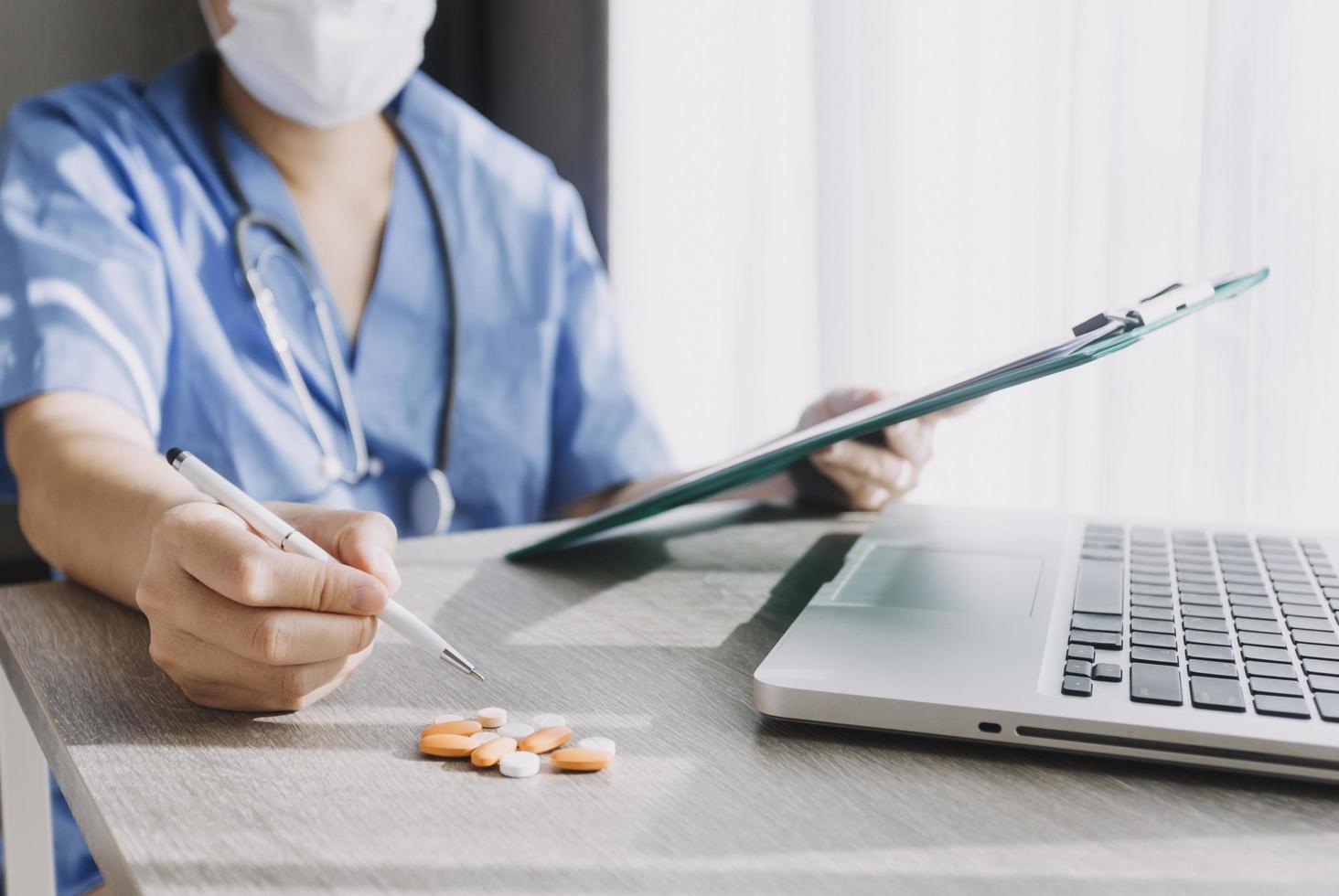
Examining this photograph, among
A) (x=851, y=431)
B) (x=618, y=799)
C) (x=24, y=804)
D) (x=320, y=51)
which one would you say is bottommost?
(x=24, y=804)

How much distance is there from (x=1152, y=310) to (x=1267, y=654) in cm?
18

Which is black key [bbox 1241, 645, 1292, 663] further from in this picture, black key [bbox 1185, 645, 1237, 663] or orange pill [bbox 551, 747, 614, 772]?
orange pill [bbox 551, 747, 614, 772]

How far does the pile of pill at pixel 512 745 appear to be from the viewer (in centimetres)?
41

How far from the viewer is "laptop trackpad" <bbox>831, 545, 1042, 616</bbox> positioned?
0.54m

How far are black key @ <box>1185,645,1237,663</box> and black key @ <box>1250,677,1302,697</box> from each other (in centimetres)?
2

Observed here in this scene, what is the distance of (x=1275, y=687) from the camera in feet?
1.36

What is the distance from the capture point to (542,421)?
3.83ft

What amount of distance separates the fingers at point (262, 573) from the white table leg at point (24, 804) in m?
0.26

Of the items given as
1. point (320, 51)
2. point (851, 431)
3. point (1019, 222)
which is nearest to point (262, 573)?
point (851, 431)

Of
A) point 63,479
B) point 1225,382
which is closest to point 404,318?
point 63,479

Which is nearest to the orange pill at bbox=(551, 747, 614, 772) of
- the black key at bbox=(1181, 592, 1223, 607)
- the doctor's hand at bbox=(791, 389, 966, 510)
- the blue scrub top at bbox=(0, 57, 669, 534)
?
the black key at bbox=(1181, 592, 1223, 607)

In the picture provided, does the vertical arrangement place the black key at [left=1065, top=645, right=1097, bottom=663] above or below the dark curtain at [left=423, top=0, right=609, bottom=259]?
below

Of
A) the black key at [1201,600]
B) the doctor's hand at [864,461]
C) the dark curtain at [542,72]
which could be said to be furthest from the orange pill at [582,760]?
the dark curtain at [542,72]

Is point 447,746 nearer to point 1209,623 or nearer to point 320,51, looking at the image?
point 1209,623
